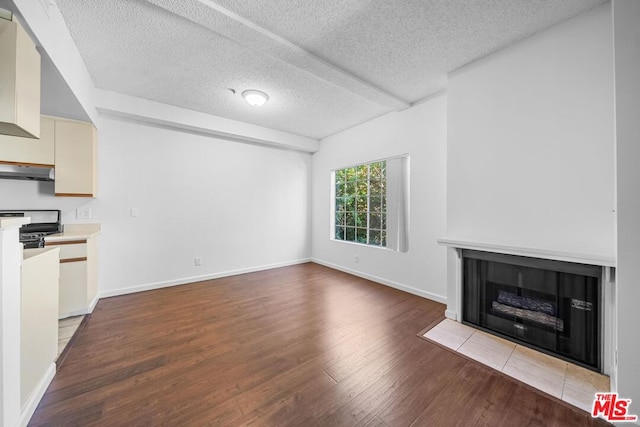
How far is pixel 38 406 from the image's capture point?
4.81ft

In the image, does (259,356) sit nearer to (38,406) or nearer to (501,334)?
(38,406)

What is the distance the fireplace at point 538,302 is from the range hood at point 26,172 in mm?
4698

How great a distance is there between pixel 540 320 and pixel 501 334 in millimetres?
351

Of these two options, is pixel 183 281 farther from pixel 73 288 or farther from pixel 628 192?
pixel 628 192

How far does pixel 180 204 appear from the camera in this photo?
12.8ft

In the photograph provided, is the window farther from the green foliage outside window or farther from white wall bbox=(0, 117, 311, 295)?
white wall bbox=(0, 117, 311, 295)

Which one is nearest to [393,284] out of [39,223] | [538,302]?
[538,302]

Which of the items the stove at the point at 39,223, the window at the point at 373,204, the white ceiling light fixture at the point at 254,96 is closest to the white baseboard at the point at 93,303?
the stove at the point at 39,223

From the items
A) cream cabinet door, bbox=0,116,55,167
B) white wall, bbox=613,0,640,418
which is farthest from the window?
cream cabinet door, bbox=0,116,55,167

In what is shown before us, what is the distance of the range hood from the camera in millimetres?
2537

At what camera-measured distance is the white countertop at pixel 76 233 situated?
2559 mm

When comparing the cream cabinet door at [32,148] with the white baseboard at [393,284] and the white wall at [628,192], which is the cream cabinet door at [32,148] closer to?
the white baseboard at [393,284]

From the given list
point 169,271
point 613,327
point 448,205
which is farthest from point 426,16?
point 169,271

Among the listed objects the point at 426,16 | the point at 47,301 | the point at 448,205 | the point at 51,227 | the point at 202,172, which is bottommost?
the point at 47,301
